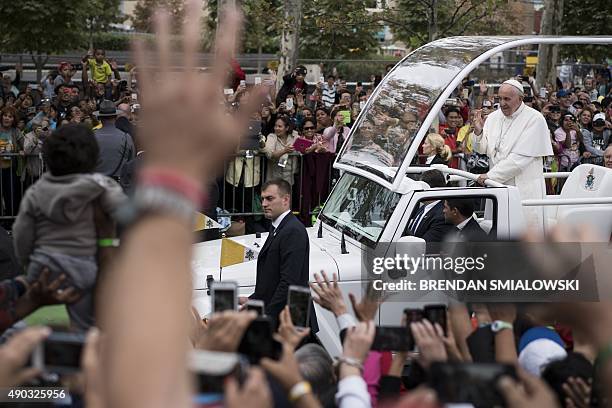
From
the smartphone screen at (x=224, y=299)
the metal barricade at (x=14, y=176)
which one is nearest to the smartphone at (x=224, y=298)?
the smartphone screen at (x=224, y=299)

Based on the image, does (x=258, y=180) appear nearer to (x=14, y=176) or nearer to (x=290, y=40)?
(x=14, y=176)

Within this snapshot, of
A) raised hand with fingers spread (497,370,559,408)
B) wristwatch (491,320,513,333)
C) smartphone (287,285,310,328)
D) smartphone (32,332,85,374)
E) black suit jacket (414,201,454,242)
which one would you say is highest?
smartphone (32,332,85,374)

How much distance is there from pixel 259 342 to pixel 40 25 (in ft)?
82.6

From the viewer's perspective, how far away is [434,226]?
24.9 ft

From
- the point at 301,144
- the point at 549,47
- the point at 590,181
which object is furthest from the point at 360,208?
the point at 549,47

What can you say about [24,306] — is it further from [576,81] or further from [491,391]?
[576,81]

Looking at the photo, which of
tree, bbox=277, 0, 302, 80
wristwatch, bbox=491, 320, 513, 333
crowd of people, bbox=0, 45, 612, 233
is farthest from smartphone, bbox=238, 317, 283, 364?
tree, bbox=277, 0, 302, 80

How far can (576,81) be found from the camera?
29375 mm

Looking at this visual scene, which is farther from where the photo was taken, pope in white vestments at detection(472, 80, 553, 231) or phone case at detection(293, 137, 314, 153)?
phone case at detection(293, 137, 314, 153)

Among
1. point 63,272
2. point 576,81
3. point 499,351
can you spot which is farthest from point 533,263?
point 576,81

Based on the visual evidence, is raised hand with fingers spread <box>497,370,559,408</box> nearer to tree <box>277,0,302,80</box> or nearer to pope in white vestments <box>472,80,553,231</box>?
pope in white vestments <box>472,80,553,231</box>

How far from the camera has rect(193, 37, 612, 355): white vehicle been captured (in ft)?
23.8

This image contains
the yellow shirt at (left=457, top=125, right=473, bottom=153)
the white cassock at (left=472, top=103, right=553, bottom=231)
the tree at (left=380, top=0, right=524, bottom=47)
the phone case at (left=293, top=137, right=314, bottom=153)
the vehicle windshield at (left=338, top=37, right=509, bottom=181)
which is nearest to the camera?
the vehicle windshield at (left=338, top=37, right=509, bottom=181)

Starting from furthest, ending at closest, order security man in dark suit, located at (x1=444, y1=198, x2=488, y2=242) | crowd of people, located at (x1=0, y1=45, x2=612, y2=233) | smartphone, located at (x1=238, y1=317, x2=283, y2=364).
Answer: crowd of people, located at (x1=0, y1=45, x2=612, y2=233) < security man in dark suit, located at (x1=444, y1=198, x2=488, y2=242) < smartphone, located at (x1=238, y1=317, x2=283, y2=364)
